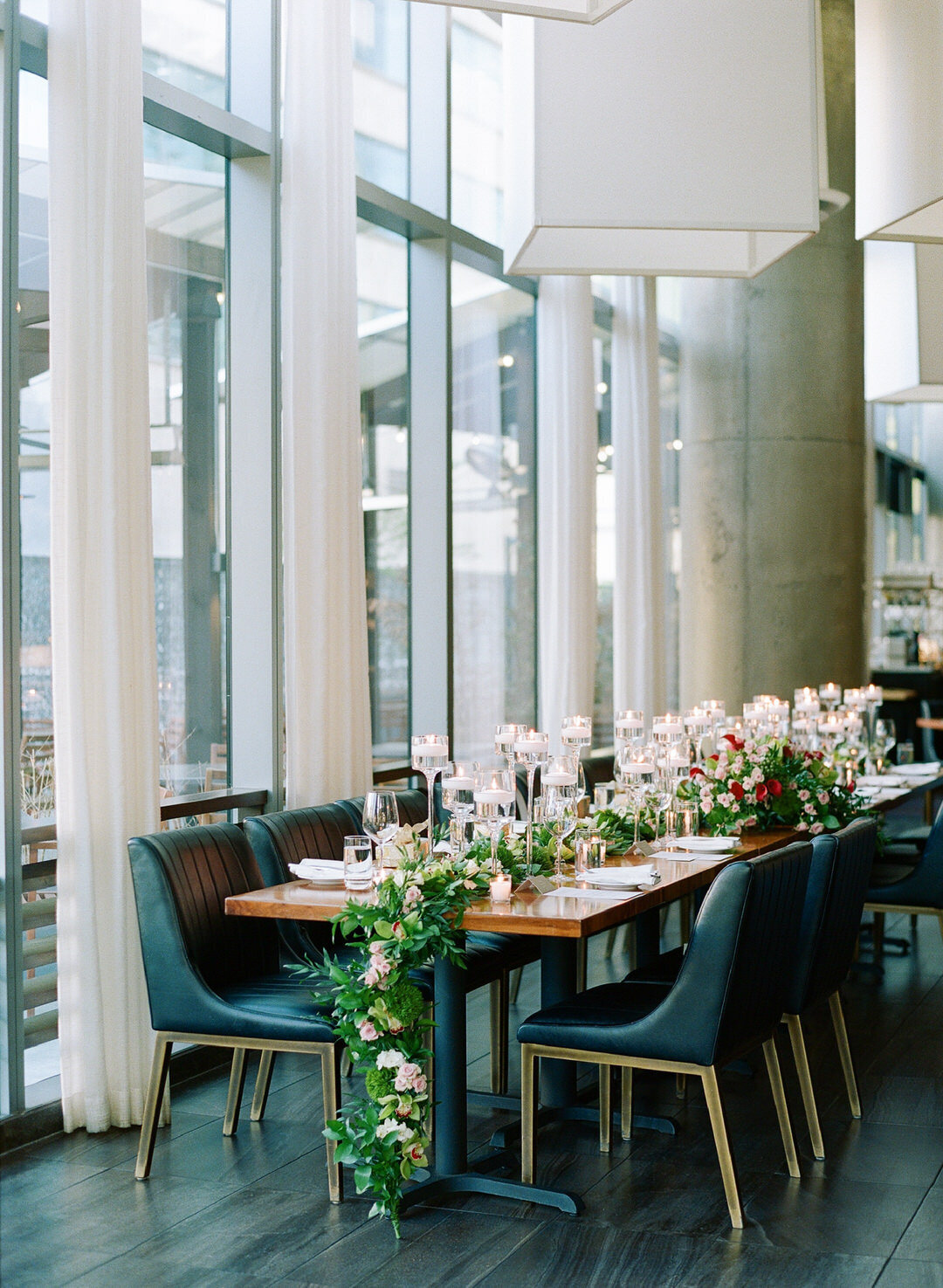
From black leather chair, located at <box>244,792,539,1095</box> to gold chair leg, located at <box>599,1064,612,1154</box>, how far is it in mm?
473

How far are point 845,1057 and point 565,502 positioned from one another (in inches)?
162

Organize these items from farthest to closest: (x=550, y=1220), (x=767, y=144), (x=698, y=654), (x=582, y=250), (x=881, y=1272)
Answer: (x=698, y=654), (x=582, y=250), (x=767, y=144), (x=550, y=1220), (x=881, y=1272)

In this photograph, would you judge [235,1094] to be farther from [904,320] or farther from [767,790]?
[904,320]

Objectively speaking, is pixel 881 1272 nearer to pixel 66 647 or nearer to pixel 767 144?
pixel 66 647

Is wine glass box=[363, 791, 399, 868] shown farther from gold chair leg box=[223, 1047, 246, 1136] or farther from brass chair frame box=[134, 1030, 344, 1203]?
gold chair leg box=[223, 1047, 246, 1136]

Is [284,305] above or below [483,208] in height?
below

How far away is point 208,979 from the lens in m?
4.24

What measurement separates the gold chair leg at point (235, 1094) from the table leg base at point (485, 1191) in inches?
30.6

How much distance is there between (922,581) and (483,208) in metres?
11.9

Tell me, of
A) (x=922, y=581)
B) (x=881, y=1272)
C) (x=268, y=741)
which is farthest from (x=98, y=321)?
(x=922, y=581)

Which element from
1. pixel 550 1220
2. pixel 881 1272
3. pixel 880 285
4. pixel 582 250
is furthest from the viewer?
pixel 880 285

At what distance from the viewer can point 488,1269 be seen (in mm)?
3344

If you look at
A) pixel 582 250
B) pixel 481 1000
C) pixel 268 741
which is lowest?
pixel 481 1000

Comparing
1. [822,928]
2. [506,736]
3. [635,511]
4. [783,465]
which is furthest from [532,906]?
[783,465]
